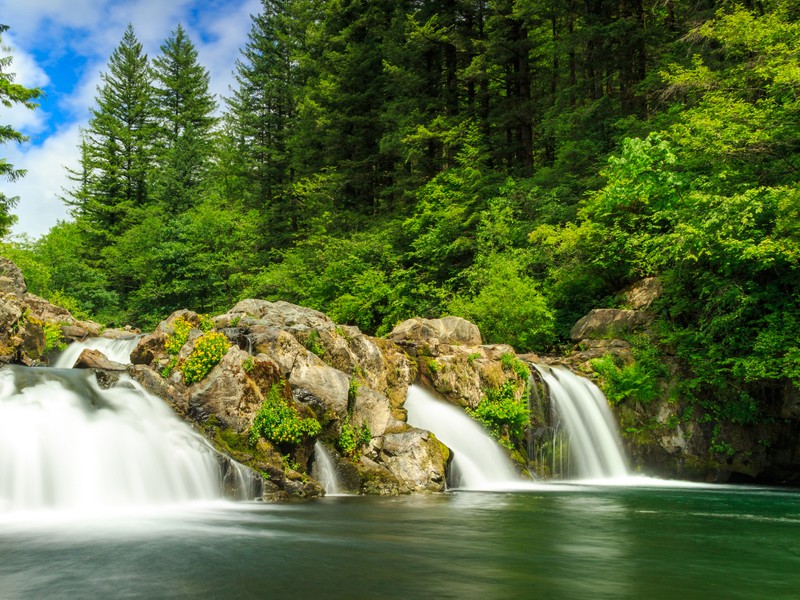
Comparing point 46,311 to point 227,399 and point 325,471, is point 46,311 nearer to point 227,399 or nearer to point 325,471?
point 227,399

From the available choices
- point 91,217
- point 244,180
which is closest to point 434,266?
point 244,180

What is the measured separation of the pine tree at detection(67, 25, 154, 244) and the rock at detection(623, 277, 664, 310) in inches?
1420

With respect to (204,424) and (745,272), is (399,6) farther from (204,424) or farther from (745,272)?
(204,424)

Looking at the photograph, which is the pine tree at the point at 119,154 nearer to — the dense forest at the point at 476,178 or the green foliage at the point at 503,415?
the dense forest at the point at 476,178

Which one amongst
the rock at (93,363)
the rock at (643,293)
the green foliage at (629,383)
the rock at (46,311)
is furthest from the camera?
the rock at (46,311)

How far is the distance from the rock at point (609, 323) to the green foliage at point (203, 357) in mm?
12364

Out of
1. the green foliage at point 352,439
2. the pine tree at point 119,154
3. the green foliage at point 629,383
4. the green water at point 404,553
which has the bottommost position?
the green water at point 404,553

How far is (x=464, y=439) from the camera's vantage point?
49.5 ft

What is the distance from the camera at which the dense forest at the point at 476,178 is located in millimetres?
15852

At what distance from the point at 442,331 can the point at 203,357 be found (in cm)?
862

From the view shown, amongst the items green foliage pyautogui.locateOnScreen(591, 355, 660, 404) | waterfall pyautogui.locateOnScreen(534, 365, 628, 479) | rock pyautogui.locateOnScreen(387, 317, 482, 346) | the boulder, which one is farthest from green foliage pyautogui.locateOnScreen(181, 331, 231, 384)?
the boulder

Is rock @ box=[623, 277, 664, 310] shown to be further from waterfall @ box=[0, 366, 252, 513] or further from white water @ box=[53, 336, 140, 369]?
white water @ box=[53, 336, 140, 369]

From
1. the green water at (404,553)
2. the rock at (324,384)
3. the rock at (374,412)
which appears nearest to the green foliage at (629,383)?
the green water at (404,553)

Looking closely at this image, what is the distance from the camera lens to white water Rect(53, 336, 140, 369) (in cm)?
2026
